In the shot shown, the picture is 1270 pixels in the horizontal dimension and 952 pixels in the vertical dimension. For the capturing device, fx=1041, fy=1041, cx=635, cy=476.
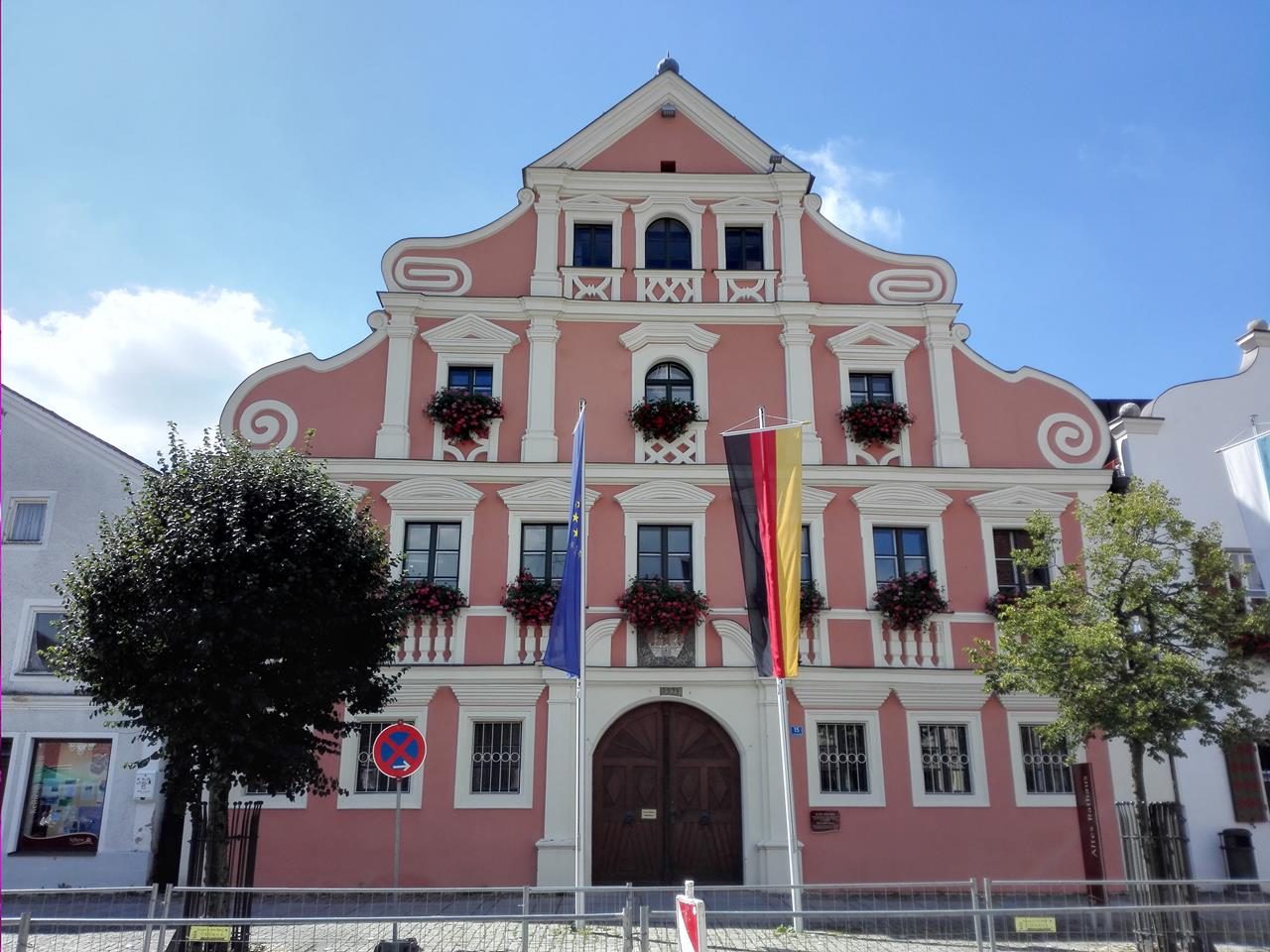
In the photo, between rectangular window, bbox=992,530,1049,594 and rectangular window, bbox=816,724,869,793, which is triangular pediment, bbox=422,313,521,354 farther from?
rectangular window, bbox=992,530,1049,594

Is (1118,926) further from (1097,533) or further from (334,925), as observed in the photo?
(334,925)

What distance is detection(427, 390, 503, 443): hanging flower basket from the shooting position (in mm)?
19047

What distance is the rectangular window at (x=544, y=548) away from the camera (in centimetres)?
1861

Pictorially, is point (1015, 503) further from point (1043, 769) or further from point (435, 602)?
point (435, 602)

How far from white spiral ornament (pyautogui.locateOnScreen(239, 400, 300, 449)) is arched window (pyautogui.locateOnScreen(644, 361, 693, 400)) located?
6647mm

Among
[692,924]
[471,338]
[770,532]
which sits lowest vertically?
[692,924]

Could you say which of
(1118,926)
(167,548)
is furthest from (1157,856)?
(167,548)

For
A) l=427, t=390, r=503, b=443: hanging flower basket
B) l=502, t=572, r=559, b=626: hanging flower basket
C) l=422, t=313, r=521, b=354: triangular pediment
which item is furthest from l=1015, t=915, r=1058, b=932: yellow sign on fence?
l=422, t=313, r=521, b=354: triangular pediment

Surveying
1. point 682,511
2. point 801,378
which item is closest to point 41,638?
point 682,511

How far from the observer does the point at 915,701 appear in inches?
714

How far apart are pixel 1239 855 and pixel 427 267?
17.7 meters

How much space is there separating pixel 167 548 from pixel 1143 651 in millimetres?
12495

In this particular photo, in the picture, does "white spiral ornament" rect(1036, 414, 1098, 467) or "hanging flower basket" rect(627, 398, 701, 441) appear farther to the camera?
"white spiral ornament" rect(1036, 414, 1098, 467)

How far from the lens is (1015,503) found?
1923cm
